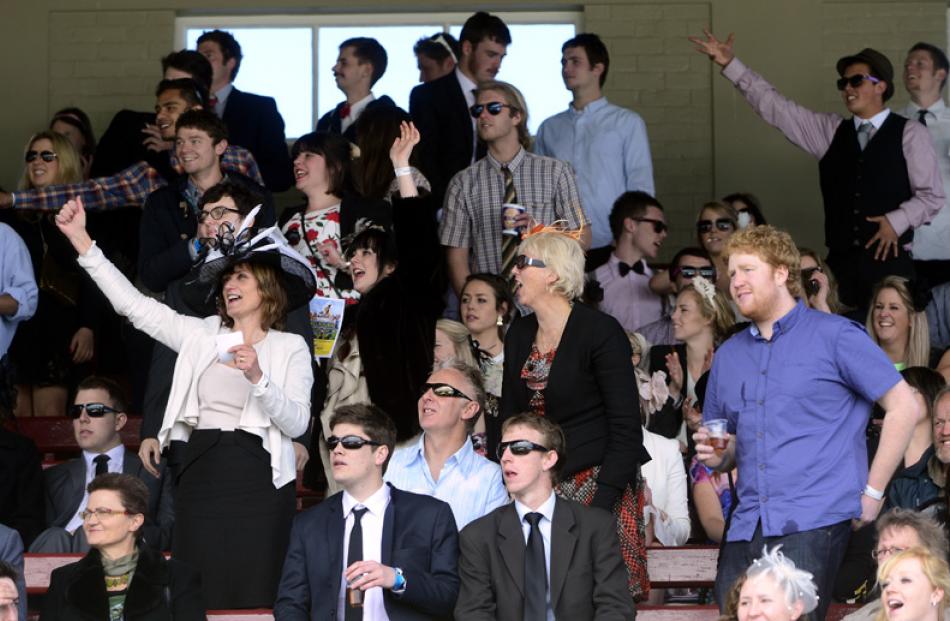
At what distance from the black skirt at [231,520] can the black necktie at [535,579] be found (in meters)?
1.00

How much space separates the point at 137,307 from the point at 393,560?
4.91 ft

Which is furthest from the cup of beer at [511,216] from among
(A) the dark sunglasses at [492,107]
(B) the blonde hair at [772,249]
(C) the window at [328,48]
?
(C) the window at [328,48]

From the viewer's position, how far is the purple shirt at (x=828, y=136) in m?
9.41

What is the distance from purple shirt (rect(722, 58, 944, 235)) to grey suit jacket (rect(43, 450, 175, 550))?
417 cm

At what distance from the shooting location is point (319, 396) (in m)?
7.45

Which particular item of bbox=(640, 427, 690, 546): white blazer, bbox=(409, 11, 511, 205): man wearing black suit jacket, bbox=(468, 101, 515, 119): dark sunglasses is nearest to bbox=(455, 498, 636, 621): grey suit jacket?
bbox=(640, 427, 690, 546): white blazer

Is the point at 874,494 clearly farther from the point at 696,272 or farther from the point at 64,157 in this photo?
the point at 64,157

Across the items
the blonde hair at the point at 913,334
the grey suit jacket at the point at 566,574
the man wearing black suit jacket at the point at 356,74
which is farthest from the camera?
the man wearing black suit jacket at the point at 356,74

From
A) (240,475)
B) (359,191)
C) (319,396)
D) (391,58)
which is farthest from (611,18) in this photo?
(240,475)

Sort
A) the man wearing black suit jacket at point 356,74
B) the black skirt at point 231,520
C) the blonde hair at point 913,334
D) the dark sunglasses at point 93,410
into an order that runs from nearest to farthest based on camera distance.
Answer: the black skirt at point 231,520
the dark sunglasses at point 93,410
the blonde hair at point 913,334
the man wearing black suit jacket at point 356,74

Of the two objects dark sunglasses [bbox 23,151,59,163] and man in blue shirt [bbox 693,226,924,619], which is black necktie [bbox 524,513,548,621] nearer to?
man in blue shirt [bbox 693,226,924,619]

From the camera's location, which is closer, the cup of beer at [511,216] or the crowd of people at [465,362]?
the crowd of people at [465,362]

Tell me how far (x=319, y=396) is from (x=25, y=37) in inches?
215

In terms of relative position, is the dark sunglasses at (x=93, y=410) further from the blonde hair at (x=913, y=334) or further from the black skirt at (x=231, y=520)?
the blonde hair at (x=913, y=334)
